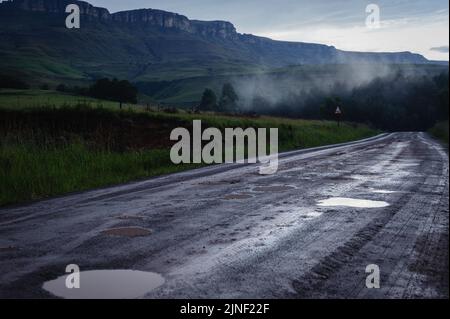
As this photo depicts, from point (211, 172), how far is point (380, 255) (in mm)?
8753

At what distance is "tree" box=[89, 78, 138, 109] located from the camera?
9219 centimetres

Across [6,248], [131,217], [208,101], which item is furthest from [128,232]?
[208,101]

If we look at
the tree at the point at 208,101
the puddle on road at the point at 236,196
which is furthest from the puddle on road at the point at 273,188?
the tree at the point at 208,101

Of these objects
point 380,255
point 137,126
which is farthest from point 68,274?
point 137,126

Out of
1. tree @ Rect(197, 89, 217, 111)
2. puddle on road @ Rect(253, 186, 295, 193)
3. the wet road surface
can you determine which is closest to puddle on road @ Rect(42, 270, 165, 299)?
the wet road surface

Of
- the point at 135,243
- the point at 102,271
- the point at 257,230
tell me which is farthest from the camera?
the point at 257,230

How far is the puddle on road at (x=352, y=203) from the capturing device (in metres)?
7.61

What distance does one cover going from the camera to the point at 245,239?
5.51 m

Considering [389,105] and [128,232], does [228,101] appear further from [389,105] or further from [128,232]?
[128,232]

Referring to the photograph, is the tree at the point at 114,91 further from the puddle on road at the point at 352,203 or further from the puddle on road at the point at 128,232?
the puddle on road at the point at 128,232

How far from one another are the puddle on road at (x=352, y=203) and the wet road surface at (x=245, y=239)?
17 mm
